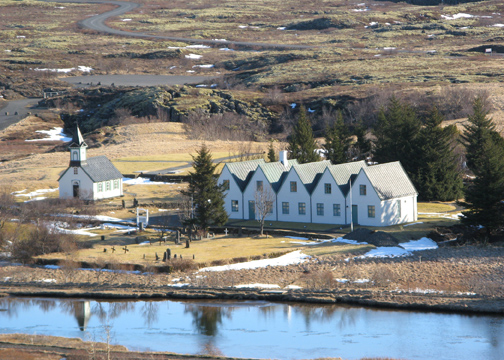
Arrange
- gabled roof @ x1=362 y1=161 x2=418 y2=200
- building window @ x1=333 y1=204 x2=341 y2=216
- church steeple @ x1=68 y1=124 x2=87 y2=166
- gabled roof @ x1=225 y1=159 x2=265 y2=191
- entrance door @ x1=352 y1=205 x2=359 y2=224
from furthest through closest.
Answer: church steeple @ x1=68 y1=124 x2=87 y2=166
gabled roof @ x1=225 y1=159 x2=265 y2=191
building window @ x1=333 y1=204 x2=341 y2=216
entrance door @ x1=352 y1=205 x2=359 y2=224
gabled roof @ x1=362 y1=161 x2=418 y2=200

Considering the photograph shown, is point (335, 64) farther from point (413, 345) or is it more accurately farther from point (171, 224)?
point (413, 345)

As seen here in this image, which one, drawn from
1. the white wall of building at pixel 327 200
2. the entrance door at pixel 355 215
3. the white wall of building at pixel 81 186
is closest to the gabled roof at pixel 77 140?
the white wall of building at pixel 81 186

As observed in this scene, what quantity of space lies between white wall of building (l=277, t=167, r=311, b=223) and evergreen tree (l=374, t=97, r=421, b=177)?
13716 mm

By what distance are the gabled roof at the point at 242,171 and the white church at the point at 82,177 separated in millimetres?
13925

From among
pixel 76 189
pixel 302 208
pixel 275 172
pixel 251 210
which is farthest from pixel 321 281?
pixel 76 189

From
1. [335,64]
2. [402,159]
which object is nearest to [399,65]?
[335,64]

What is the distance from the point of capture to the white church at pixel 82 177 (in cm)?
6844

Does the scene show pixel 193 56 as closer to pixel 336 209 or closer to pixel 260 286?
pixel 336 209

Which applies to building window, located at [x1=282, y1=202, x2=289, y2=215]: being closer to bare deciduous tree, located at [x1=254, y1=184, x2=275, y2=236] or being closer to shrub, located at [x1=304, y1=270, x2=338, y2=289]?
bare deciduous tree, located at [x1=254, y1=184, x2=275, y2=236]

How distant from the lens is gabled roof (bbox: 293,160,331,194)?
59.6 metres

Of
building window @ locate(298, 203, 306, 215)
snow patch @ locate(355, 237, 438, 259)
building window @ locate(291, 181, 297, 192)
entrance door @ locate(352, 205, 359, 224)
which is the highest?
building window @ locate(291, 181, 297, 192)

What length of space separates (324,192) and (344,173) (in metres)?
2.43

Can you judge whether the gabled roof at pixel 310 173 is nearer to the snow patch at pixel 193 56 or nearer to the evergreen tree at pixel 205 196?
the evergreen tree at pixel 205 196

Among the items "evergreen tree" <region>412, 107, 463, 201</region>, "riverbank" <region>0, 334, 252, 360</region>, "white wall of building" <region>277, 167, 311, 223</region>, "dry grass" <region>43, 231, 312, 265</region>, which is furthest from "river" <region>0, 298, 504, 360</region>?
"evergreen tree" <region>412, 107, 463, 201</region>
